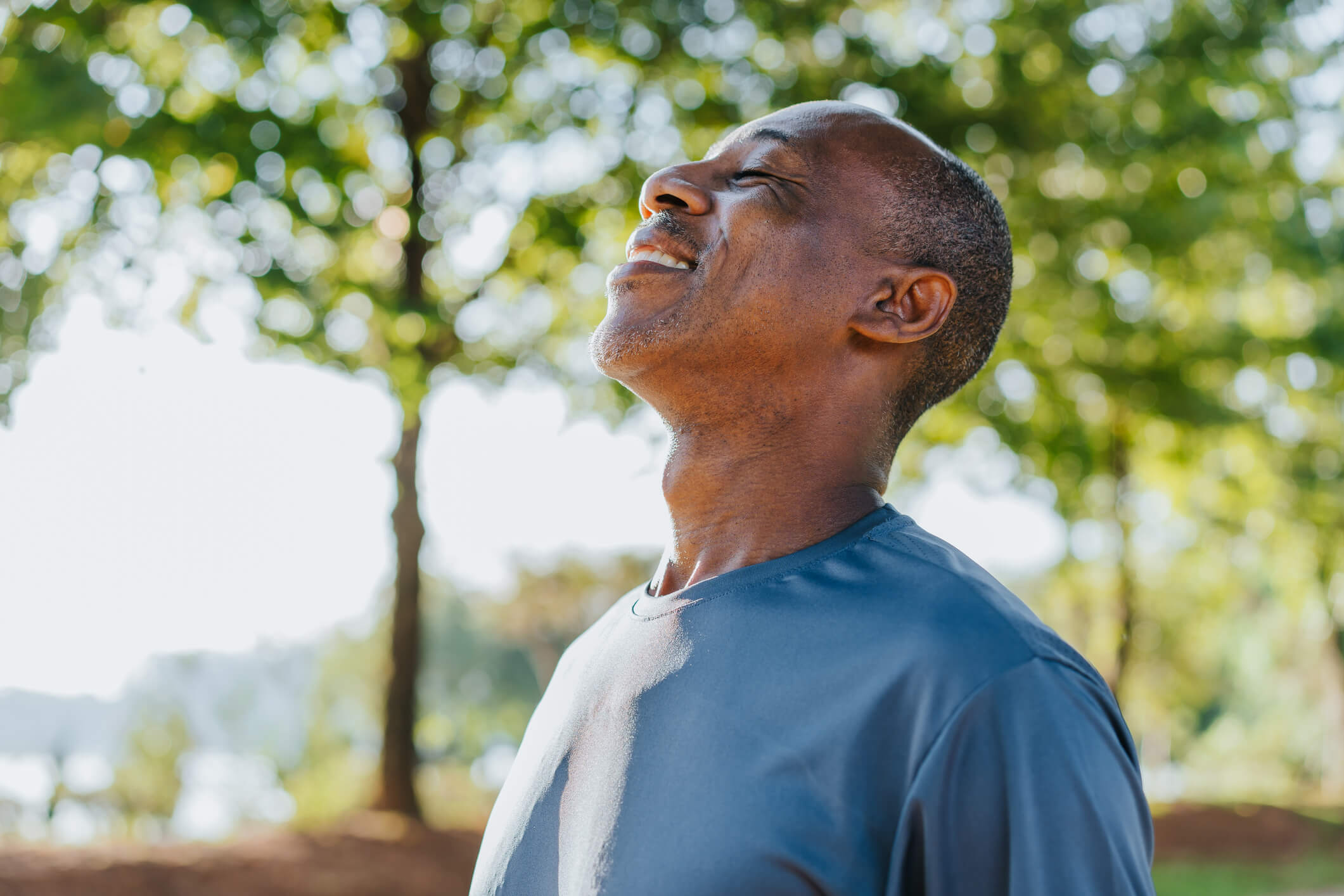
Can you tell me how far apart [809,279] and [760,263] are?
82 millimetres

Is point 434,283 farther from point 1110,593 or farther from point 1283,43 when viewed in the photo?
point 1110,593

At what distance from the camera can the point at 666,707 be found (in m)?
1.55

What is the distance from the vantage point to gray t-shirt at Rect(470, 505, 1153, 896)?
48.8 inches

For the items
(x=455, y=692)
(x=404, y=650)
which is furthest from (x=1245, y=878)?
(x=455, y=692)

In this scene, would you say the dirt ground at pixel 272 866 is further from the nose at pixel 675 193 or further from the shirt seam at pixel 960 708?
the shirt seam at pixel 960 708

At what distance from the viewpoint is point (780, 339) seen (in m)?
1.81

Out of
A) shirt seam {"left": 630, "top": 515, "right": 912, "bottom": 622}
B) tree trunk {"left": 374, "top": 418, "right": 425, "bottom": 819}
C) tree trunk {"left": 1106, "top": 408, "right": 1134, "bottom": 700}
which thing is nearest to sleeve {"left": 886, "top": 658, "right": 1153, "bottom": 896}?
shirt seam {"left": 630, "top": 515, "right": 912, "bottom": 622}

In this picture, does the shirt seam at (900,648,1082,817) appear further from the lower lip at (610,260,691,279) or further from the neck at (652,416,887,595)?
the lower lip at (610,260,691,279)

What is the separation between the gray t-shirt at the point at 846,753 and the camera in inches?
48.8

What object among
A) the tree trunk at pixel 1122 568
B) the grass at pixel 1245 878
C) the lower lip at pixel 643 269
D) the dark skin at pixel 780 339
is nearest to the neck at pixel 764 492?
the dark skin at pixel 780 339

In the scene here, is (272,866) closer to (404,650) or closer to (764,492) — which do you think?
(404,650)

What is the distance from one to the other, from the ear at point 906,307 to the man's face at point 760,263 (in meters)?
0.03

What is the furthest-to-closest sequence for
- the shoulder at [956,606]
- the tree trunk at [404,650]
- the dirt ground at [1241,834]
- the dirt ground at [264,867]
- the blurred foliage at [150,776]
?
the dirt ground at [1241,834]
the blurred foliage at [150,776]
the tree trunk at [404,650]
the dirt ground at [264,867]
the shoulder at [956,606]

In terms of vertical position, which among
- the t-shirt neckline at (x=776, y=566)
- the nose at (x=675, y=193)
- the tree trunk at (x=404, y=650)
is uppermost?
the nose at (x=675, y=193)
